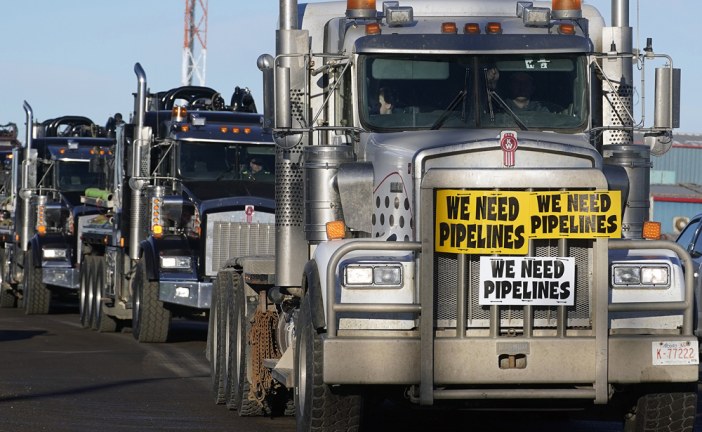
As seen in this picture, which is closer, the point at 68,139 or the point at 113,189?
the point at 113,189

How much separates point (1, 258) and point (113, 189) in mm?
7724

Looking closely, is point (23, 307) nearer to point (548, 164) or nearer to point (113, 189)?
point (113, 189)

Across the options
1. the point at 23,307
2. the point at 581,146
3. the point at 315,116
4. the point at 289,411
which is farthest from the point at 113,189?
the point at 581,146

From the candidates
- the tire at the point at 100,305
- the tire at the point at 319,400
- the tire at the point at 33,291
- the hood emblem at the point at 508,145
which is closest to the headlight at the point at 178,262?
the tire at the point at 100,305

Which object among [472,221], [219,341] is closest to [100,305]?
[219,341]

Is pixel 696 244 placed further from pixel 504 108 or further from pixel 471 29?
pixel 504 108

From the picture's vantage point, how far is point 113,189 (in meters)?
24.8

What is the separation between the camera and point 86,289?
25.2 m

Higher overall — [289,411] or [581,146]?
[581,146]

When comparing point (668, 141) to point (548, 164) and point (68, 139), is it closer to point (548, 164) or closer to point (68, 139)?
point (548, 164)

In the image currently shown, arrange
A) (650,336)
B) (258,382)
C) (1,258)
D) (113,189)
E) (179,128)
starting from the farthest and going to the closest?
1. (1,258)
2. (113,189)
3. (179,128)
4. (258,382)
5. (650,336)

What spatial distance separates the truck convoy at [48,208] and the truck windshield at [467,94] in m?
15.8

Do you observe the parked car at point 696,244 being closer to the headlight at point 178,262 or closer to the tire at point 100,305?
the headlight at point 178,262

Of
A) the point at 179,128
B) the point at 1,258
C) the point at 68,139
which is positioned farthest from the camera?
the point at 1,258
